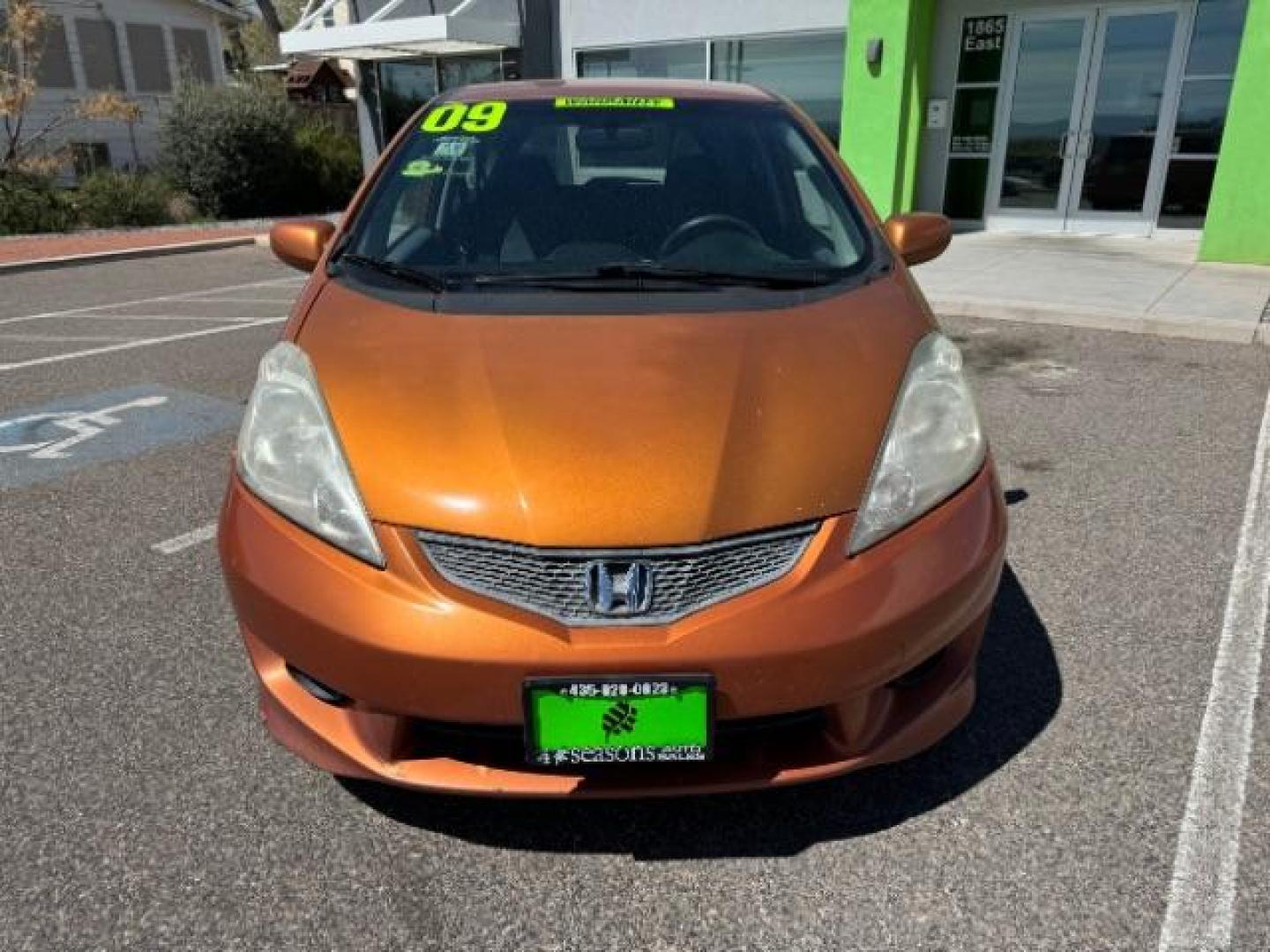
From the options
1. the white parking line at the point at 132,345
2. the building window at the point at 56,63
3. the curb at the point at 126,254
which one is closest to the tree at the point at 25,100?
the curb at the point at 126,254

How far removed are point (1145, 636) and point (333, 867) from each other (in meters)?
2.37

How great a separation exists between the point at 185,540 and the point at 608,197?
211 centimetres

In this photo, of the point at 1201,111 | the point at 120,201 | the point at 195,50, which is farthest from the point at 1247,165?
the point at 195,50

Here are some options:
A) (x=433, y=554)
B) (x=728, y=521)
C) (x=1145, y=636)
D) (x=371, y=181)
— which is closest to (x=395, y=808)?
(x=433, y=554)

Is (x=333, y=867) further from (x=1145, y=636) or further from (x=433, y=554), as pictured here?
(x=1145, y=636)

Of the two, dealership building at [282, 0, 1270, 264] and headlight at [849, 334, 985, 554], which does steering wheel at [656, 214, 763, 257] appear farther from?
dealership building at [282, 0, 1270, 264]

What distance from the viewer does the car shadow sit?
203 centimetres

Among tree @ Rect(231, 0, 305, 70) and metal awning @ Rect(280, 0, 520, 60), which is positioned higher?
tree @ Rect(231, 0, 305, 70)

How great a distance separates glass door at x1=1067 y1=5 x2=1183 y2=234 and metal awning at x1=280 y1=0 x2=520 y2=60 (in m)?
9.20

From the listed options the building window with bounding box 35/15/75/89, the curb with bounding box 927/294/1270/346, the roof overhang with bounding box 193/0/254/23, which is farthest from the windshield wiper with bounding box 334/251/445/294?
the roof overhang with bounding box 193/0/254/23

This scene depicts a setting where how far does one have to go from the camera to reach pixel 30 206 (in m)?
14.7

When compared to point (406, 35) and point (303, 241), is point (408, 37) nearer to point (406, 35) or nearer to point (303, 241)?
point (406, 35)

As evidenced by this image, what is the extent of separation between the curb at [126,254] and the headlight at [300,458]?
36.5 feet

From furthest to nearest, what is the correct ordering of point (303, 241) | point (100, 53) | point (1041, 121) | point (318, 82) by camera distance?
point (100, 53)
point (318, 82)
point (1041, 121)
point (303, 241)
